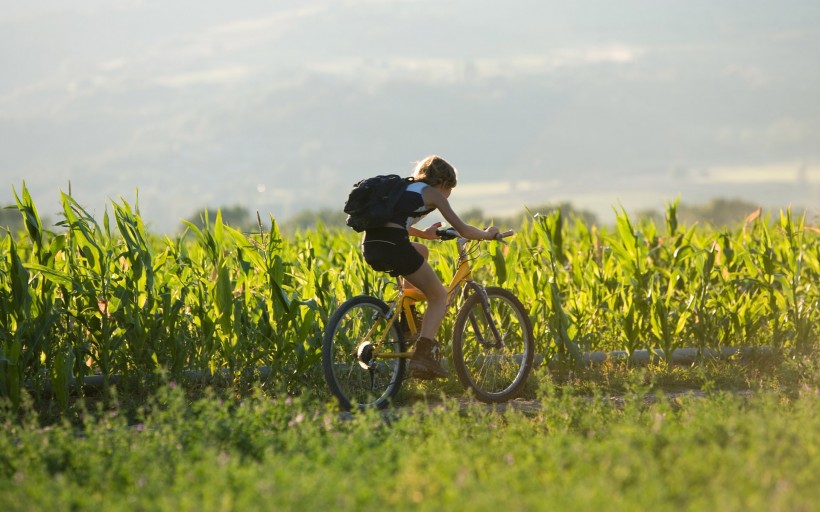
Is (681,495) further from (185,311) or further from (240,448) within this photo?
(185,311)

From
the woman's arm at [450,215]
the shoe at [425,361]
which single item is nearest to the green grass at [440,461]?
the shoe at [425,361]

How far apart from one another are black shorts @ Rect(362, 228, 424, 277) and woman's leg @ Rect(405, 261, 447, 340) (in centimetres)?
7

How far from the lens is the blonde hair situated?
710 cm

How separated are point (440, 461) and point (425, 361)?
2206 millimetres

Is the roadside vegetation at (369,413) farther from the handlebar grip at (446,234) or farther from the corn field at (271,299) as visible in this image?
the handlebar grip at (446,234)

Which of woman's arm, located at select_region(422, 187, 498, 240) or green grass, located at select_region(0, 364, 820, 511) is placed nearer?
green grass, located at select_region(0, 364, 820, 511)

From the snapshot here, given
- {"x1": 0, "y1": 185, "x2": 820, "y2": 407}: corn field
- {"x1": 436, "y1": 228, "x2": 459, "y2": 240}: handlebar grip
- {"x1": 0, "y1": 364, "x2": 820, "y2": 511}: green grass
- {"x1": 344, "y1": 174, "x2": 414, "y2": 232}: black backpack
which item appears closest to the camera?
{"x1": 0, "y1": 364, "x2": 820, "y2": 511}: green grass

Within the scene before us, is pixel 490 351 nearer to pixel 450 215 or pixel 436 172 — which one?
pixel 450 215

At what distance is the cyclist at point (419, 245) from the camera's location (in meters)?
6.95

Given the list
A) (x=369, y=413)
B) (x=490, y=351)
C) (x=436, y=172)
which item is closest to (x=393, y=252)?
(x=436, y=172)

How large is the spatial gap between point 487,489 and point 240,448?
1710 mm

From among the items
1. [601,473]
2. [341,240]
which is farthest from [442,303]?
[341,240]

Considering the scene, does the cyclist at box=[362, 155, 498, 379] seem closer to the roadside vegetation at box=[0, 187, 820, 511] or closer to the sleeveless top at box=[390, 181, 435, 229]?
the sleeveless top at box=[390, 181, 435, 229]

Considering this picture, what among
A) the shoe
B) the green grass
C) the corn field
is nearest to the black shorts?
the shoe
